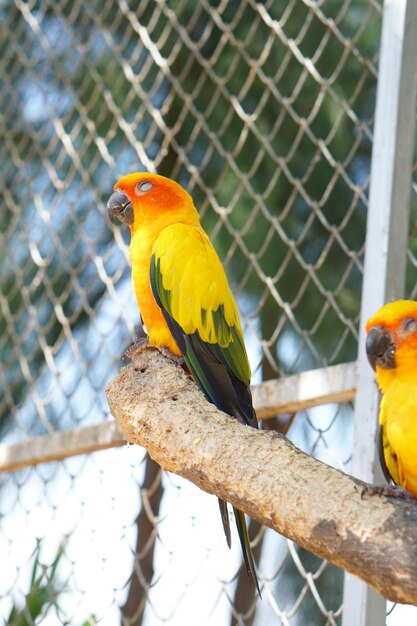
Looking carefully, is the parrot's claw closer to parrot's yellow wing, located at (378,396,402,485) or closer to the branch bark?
the branch bark

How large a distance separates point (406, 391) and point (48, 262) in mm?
1454

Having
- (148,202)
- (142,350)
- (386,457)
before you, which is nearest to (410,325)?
(386,457)

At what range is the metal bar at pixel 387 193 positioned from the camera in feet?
5.22

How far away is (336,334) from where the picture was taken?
202 cm

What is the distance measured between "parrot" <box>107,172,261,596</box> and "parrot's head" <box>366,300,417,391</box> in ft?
0.65

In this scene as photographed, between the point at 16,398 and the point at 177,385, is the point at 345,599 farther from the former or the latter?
the point at 16,398

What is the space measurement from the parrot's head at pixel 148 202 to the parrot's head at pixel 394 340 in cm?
44

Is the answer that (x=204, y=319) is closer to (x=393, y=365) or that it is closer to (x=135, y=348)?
(x=135, y=348)

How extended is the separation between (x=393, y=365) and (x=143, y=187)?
1.94 feet

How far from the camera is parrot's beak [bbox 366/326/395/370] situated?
1.45m

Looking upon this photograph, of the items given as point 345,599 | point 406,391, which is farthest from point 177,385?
point 345,599

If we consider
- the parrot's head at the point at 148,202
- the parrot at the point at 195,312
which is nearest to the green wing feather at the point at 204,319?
the parrot at the point at 195,312

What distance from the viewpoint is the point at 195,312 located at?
1.50 m

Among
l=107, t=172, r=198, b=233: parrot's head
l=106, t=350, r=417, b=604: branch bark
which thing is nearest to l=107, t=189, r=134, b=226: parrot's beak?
l=107, t=172, r=198, b=233: parrot's head
